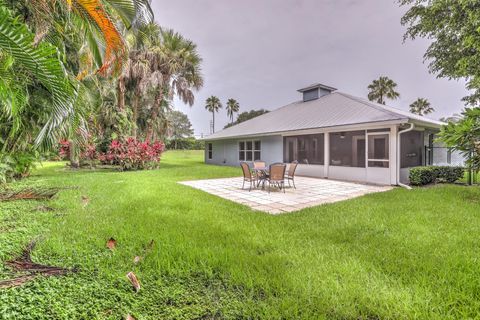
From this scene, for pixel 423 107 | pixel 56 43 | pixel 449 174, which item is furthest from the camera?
pixel 423 107

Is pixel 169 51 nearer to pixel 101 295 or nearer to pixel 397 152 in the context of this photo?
pixel 397 152

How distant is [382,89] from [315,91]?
21.7m

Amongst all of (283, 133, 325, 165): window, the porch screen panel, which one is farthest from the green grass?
(283, 133, 325, 165): window

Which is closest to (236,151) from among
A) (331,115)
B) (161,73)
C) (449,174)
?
(161,73)

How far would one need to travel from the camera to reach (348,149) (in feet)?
37.7

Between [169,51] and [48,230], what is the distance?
51.5ft

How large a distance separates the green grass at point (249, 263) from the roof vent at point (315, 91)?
1304 centimetres

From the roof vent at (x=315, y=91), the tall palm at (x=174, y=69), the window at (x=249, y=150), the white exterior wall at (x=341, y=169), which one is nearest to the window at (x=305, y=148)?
the white exterior wall at (x=341, y=169)

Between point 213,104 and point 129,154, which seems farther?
point 213,104

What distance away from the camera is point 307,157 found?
13211 millimetres

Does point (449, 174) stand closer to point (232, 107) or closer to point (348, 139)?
point (348, 139)

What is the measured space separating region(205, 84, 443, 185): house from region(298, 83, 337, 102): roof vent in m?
0.07

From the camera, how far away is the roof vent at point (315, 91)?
17047 mm

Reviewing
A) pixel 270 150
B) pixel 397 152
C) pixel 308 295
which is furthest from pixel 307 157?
pixel 308 295
